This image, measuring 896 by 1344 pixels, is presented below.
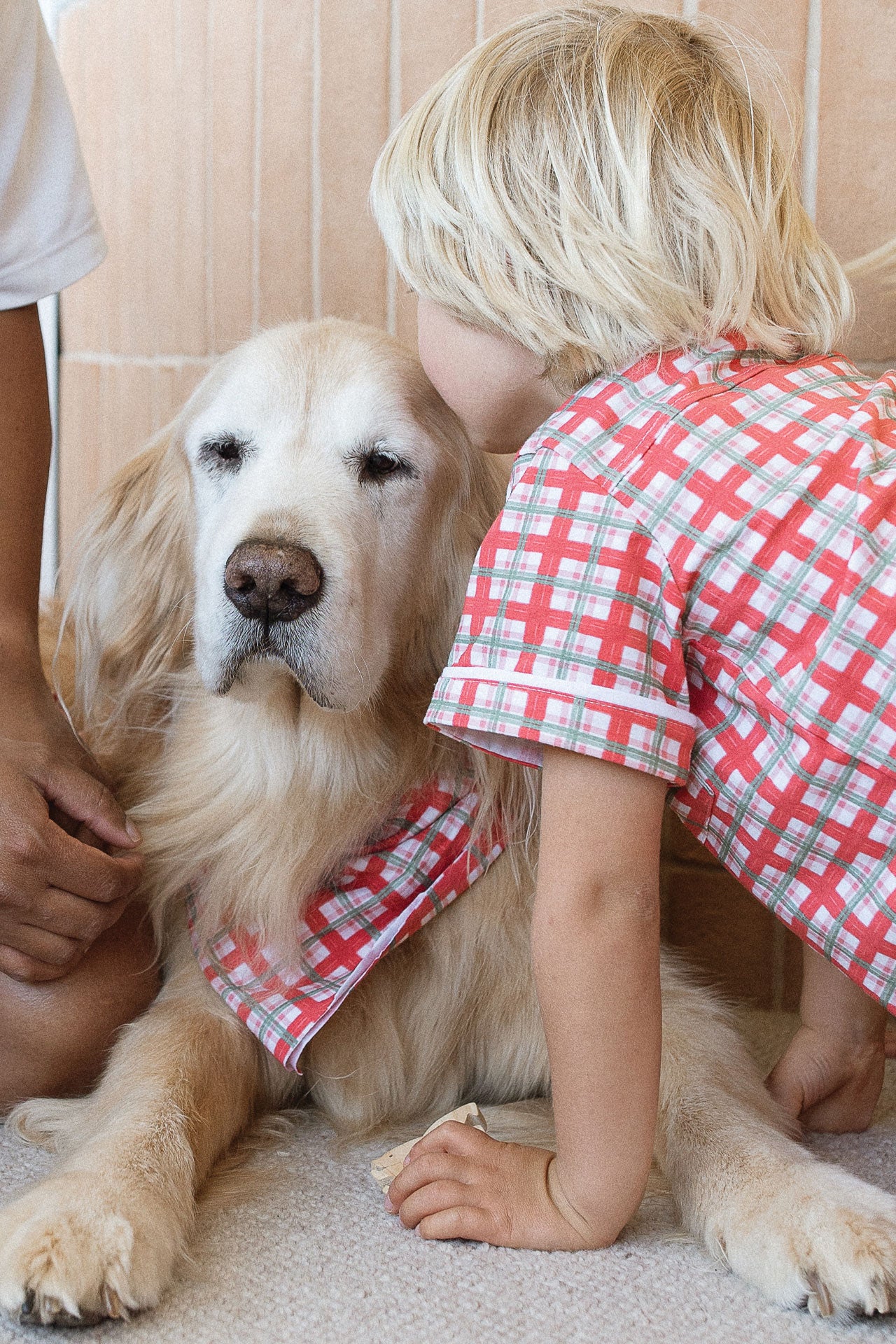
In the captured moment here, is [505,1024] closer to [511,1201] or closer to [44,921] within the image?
[511,1201]

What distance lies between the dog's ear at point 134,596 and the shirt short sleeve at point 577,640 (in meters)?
0.55

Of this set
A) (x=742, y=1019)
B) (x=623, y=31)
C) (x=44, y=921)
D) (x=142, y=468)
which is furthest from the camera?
(x=742, y=1019)

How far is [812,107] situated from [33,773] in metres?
1.20

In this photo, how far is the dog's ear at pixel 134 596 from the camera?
1.47 metres

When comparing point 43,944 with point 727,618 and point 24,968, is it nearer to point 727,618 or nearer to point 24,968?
point 24,968

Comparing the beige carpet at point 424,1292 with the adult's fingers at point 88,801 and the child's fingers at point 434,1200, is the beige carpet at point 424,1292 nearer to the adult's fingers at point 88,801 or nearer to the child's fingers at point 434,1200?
the child's fingers at point 434,1200

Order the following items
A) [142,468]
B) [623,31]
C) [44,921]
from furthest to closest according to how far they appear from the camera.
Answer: [142,468], [44,921], [623,31]

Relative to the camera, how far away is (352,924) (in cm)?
131

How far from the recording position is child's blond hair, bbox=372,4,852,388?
1032 millimetres

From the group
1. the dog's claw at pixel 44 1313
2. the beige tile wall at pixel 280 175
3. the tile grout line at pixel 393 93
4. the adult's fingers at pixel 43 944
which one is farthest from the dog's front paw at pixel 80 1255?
the tile grout line at pixel 393 93

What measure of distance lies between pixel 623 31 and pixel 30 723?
2.91ft

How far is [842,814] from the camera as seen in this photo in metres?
1.00

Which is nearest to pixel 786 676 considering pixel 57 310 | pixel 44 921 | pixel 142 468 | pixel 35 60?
pixel 44 921

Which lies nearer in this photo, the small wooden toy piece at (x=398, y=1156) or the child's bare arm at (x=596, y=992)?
the child's bare arm at (x=596, y=992)
